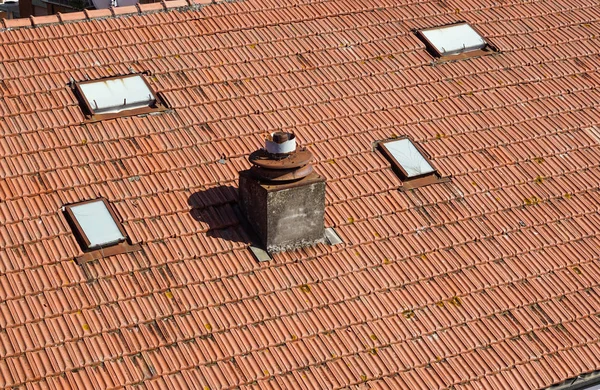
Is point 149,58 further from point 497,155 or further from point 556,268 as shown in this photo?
point 556,268

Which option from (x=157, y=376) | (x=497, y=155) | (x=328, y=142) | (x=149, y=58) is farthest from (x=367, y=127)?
(x=157, y=376)

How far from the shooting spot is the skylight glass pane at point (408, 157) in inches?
519

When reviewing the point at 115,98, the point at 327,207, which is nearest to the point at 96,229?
the point at 115,98

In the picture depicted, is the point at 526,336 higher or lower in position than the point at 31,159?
lower

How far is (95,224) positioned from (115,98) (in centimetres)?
217

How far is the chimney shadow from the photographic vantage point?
1195 cm

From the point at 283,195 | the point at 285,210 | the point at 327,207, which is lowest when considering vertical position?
the point at 327,207

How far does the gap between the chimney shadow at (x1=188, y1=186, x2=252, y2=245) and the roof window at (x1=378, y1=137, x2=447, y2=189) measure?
204 centimetres

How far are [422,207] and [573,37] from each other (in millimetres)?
4923

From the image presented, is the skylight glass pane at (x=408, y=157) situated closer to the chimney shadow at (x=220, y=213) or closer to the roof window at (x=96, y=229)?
the chimney shadow at (x=220, y=213)

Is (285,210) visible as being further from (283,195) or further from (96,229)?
(96,229)

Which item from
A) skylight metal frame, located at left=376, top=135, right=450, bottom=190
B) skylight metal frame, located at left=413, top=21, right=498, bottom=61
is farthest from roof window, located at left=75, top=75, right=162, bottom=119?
skylight metal frame, located at left=413, top=21, right=498, bottom=61

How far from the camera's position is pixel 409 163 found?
13.2 m

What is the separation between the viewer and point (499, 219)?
12.9 m
